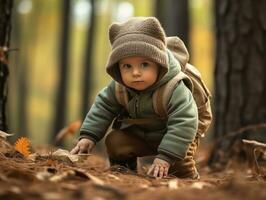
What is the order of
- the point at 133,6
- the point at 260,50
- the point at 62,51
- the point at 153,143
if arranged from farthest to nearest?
the point at 133,6, the point at 62,51, the point at 260,50, the point at 153,143

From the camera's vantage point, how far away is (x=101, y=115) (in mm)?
3814

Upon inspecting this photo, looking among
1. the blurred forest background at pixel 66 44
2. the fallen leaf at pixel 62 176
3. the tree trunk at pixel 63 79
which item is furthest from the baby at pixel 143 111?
the tree trunk at pixel 63 79

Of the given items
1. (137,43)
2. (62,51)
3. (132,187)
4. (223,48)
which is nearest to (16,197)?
(132,187)

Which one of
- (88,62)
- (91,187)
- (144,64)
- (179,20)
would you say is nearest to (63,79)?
(88,62)

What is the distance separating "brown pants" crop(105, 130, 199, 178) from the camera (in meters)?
3.72

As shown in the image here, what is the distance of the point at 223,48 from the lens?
5258mm

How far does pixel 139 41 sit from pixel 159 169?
2.86 ft

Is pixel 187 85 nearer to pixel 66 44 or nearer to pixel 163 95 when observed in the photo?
pixel 163 95

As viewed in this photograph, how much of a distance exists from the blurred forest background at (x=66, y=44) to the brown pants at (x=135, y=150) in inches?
192

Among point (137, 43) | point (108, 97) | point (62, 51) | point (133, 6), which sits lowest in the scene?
point (108, 97)

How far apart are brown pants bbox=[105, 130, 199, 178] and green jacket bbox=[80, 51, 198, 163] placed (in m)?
0.06

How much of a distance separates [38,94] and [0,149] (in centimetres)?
2975

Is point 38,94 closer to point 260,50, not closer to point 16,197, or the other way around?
point 260,50

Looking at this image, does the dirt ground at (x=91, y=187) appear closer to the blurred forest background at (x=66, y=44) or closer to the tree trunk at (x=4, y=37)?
the tree trunk at (x=4, y=37)
